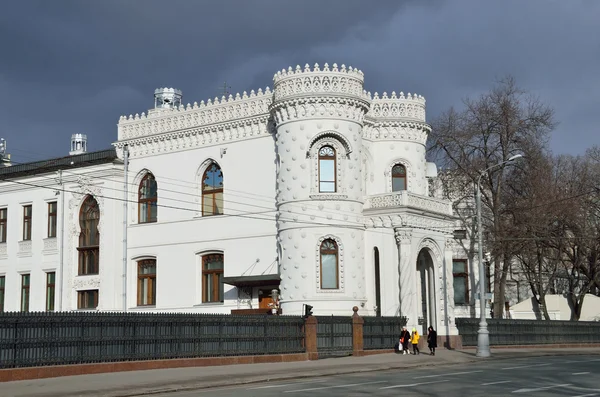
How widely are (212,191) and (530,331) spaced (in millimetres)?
20702

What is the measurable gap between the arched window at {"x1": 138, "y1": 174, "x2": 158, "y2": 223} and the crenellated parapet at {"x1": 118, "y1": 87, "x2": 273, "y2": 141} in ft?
8.64

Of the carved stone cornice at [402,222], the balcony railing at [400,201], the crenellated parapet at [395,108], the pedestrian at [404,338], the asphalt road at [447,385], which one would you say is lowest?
the asphalt road at [447,385]

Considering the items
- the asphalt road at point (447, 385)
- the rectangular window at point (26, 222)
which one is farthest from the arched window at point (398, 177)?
the rectangular window at point (26, 222)

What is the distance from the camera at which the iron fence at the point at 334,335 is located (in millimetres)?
34188

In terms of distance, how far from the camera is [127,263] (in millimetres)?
45688

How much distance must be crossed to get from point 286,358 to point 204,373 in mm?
6745

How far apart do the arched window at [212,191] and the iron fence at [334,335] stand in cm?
1054

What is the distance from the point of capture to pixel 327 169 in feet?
129

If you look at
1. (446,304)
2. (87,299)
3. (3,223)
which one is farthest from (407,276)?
(3,223)

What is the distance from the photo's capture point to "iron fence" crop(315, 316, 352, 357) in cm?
3419

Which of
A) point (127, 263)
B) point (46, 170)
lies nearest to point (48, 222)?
point (46, 170)

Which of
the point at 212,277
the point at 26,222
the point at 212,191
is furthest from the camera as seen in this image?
the point at 26,222

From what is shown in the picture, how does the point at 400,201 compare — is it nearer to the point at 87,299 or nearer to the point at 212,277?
the point at 212,277

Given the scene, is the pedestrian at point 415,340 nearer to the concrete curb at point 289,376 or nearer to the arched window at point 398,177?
the concrete curb at point 289,376
